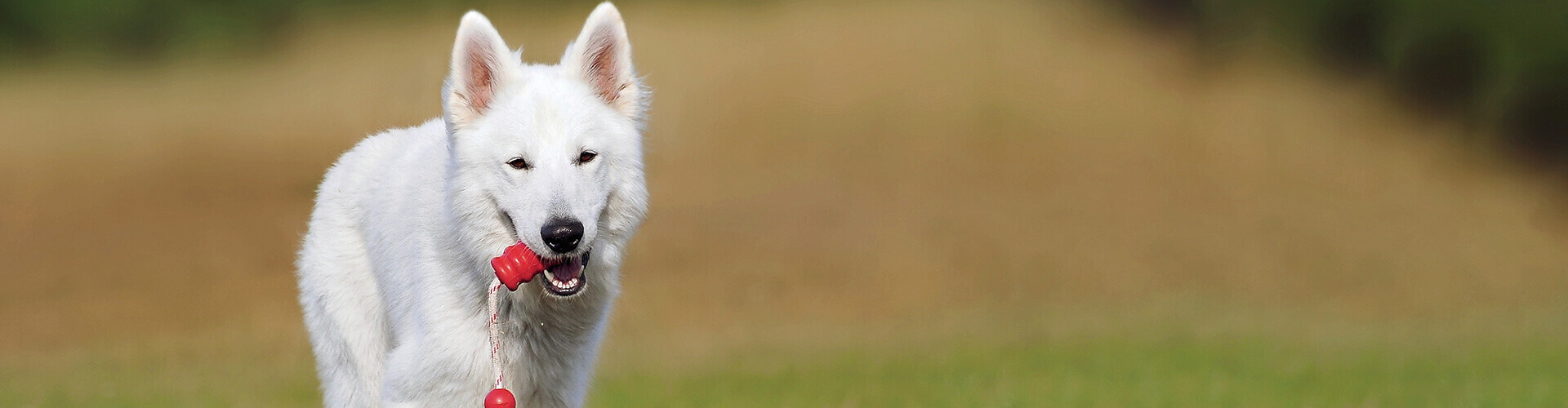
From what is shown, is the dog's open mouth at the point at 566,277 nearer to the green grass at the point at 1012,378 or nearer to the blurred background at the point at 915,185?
the green grass at the point at 1012,378

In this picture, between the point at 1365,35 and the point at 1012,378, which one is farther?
the point at 1365,35

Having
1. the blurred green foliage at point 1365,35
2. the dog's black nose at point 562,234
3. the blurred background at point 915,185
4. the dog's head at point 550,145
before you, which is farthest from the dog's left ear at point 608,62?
the blurred green foliage at point 1365,35

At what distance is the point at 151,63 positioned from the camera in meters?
21.4

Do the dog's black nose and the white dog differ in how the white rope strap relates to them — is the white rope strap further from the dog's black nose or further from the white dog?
the dog's black nose

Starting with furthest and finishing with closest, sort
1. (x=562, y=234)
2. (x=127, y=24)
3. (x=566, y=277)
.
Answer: (x=127, y=24) < (x=566, y=277) < (x=562, y=234)

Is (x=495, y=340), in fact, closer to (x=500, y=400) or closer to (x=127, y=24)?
(x=500, y=400)

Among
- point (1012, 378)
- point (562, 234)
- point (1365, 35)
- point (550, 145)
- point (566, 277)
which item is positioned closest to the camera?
point (562, 234)

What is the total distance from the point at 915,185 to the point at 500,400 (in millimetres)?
16614

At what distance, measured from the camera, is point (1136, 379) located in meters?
13.1

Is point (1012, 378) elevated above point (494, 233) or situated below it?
below

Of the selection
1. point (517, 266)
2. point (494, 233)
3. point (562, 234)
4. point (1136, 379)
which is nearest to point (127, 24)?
point (1136, 379)

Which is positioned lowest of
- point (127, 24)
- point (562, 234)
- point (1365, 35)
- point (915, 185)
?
point (915, 185)

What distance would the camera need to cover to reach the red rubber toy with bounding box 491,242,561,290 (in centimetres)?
525

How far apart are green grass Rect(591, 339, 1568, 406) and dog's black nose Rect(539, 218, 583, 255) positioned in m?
6.35
